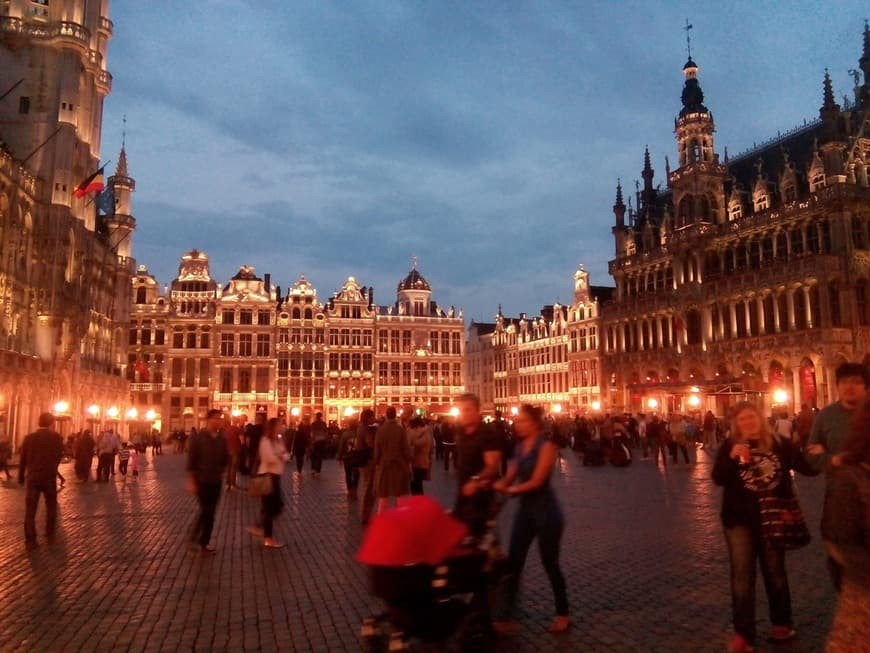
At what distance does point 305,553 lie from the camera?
961cm

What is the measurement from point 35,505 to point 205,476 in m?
2.75

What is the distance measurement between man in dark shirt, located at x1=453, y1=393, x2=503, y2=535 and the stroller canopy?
129 cm

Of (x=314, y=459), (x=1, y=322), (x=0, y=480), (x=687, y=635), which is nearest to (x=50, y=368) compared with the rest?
(x=1, y=322)

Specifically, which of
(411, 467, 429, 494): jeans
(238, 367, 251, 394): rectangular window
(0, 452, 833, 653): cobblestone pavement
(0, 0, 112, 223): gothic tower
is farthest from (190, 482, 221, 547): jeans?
(238, 367, 251, 394): rectangular window

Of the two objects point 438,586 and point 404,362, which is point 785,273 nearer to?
point 404,362

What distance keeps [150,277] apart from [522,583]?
6620 cm

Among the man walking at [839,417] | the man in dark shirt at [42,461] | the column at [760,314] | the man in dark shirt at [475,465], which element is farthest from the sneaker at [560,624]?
the column at [760,314]

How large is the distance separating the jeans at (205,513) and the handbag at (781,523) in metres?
6.81

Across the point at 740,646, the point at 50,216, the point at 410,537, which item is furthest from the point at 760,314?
the point at 410,537

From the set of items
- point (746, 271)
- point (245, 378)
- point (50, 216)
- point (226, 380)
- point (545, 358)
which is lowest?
point (226, 380)

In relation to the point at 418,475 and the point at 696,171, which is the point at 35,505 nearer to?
the point at 418,475

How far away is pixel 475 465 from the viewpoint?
658 centimetres

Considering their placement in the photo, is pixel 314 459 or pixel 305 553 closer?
pixel 305 553

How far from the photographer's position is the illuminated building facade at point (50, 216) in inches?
1247
